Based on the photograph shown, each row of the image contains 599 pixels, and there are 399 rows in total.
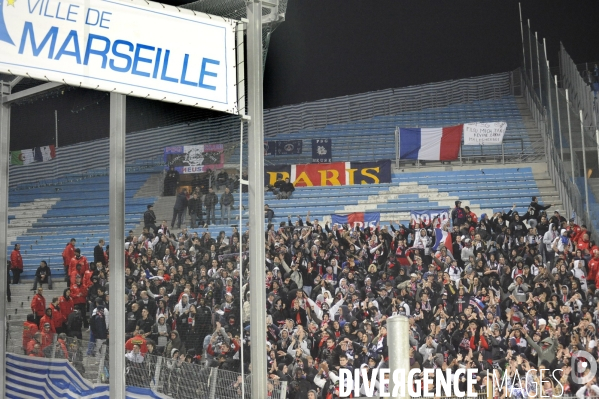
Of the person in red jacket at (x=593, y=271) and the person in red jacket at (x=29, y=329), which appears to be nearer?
the person in red jacket at (x=29, y=329)

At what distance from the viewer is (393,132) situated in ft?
57.3

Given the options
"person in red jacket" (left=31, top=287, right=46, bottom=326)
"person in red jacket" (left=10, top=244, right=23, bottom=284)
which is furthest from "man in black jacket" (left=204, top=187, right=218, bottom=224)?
"person in red jacket" (left=10, top=244, right=23, bottom=284)

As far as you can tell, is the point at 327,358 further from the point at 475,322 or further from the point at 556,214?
the point at 556,214

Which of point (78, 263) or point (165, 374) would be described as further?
point (78, 263)

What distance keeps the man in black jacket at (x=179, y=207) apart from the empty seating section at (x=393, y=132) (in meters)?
12.7

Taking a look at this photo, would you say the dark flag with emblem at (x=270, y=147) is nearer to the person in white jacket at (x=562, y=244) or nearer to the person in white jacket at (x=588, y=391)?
the person in white jacket at (x=562, y=244)

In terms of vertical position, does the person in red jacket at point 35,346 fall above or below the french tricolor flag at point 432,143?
below

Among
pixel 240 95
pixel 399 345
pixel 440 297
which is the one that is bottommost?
pixel 440 297

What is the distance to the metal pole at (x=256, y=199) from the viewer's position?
126 inches

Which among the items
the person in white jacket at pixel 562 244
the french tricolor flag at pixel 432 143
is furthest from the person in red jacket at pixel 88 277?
the french tricolor flag at pixel 432 143

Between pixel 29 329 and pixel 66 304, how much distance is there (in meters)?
0.36

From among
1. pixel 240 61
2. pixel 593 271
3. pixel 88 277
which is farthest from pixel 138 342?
pixel 593 271

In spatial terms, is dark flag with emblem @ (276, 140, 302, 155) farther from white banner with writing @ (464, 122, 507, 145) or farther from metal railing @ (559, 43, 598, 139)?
metal railing @ (559, 43, 598, 139)

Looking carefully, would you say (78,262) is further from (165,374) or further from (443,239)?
(443,239)
